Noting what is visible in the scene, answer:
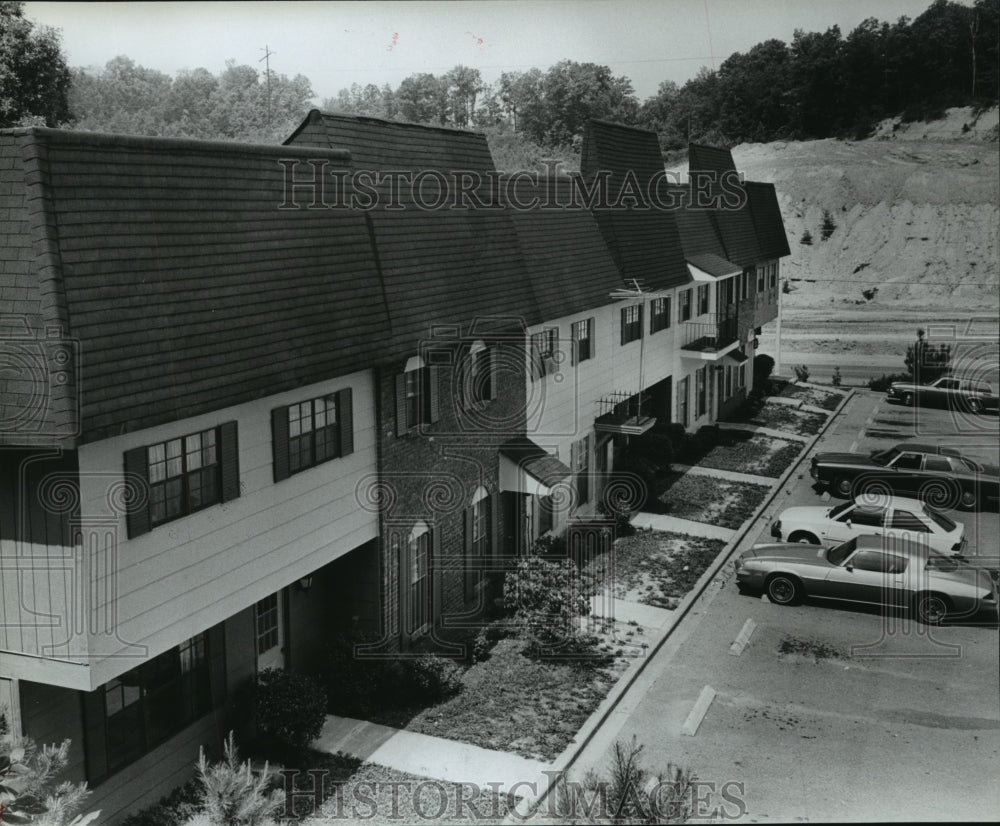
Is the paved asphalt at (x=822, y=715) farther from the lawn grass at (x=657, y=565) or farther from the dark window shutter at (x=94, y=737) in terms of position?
the dark window shutter at (x=94, y=737)

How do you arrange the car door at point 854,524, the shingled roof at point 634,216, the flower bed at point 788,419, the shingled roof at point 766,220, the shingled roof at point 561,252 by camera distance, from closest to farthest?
1. the shingled roof at point 561,252
2. the car door at point 854,524
3. the shingled roof at point 634,216
4. the flower bed at point 788,419
5. the shingled roof at point 766,220

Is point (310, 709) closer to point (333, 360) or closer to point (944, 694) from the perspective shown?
point (333, 360)

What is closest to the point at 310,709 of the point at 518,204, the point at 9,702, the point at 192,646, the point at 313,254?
the point at 192,646

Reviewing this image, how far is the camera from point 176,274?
10.9 metres

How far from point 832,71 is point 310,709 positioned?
31.1 metres

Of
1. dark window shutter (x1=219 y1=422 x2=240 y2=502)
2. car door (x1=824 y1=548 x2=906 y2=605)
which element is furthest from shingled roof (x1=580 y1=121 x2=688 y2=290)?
dark window shutter (x1=219 y1=422 x2=240 y2=502)

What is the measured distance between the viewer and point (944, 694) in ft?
51.2

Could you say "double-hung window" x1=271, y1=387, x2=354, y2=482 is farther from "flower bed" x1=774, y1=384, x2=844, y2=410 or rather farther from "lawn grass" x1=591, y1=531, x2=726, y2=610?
"flower bed" x1=774, y1=384, x2=844, y2=410

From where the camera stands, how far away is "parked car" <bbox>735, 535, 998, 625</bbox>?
18469 mm

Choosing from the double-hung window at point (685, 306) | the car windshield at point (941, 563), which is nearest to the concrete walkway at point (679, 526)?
the car windshield at point (941, 563)

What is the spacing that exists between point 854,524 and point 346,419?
528 inches

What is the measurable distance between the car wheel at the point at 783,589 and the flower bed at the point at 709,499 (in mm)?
4469

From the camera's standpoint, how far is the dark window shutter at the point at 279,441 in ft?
41.6

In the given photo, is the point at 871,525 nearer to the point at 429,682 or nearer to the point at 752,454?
the point at 752,454
